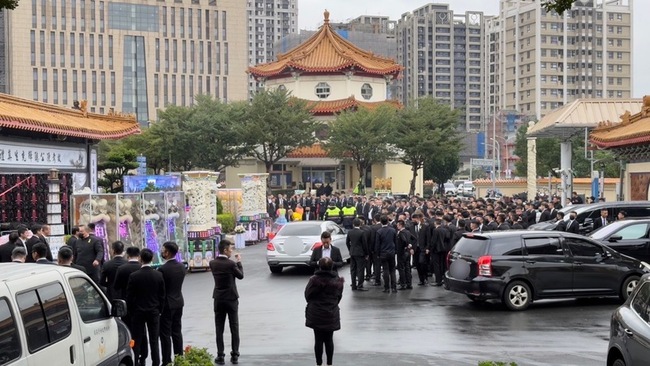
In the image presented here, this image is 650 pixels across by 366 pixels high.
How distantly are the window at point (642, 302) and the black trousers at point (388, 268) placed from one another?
10220mm

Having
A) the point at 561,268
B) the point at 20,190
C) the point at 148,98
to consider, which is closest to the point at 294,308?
the point at 561,268

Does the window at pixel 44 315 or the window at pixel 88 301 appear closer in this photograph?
the window at pixel 44 315

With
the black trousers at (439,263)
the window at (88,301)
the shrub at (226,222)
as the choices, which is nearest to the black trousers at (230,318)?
the window at (88,301)

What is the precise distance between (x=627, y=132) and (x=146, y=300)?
72.2 ft

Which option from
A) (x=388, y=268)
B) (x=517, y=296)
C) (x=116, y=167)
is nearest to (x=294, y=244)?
(x=388, y=268)

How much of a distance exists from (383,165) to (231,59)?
52357 millimetres

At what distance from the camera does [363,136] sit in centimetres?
5809

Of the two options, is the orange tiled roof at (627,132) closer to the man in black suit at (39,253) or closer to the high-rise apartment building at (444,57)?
the man in black suit at (39,253)

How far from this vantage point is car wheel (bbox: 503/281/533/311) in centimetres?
1600

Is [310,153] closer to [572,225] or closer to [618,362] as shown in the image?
[572,225]

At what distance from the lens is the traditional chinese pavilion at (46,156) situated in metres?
22.6

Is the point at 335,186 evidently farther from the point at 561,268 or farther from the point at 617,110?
the point at 561,268

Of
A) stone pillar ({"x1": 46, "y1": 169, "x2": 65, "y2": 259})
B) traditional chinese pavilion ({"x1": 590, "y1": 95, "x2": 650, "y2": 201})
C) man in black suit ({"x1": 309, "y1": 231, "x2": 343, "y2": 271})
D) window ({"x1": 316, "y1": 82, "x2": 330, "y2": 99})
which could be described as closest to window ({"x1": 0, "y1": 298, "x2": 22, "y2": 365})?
man in black suit ({"x1": 309, "y1": 231, "x2": 343, "y2": 271})

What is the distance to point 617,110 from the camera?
124 feet
